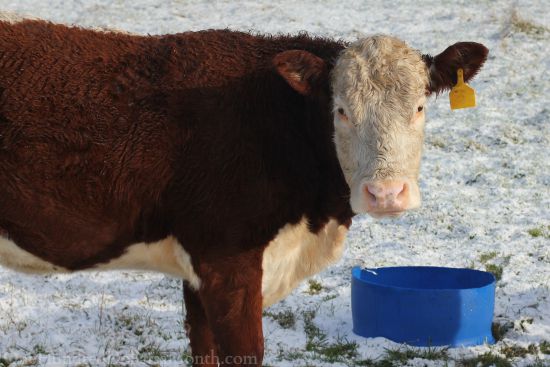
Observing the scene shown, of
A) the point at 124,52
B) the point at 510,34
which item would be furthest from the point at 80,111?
the point at 510,34

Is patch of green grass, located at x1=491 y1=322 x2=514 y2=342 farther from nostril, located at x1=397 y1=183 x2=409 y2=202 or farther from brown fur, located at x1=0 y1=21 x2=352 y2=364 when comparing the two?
nostril, located at x1=397 y1=183 x2=409 y2=202

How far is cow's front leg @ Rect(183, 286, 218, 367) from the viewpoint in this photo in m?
5.11

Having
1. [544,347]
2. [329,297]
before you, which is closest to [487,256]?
[329,297]

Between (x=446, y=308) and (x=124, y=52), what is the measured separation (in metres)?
2.81

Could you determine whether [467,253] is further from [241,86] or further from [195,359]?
[241,86]

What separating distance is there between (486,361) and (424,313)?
52 cm

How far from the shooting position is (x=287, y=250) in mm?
4539

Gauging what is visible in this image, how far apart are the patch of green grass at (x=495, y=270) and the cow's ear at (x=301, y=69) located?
3.29 m

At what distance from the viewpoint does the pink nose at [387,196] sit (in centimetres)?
395

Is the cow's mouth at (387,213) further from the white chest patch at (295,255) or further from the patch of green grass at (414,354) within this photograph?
the patch of green grass at (414,354)

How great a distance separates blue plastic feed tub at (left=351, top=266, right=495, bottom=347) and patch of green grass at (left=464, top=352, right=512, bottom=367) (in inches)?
9.9

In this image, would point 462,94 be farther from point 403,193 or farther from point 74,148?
point 74,148

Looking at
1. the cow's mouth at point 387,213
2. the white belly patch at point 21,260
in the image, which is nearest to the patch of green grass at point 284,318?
the white belly patch at point 21,260

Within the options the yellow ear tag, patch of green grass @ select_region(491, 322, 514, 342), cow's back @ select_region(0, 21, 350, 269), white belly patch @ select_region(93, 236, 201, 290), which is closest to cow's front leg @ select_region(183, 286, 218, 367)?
white belly patch @ select_region(93, 236, 201, 290)
